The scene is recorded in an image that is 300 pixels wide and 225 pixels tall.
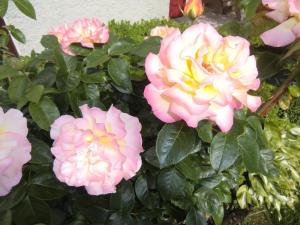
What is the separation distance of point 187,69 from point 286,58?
1.03 feet

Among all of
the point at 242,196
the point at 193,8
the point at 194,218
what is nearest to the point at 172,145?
the point at 194,218

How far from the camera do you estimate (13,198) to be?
86cm

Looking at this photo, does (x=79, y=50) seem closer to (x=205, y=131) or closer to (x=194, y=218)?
(x=205, y=131)

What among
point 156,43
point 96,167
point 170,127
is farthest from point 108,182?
point 156,43

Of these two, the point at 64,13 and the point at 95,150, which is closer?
the point at 95,150

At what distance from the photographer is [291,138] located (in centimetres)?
236

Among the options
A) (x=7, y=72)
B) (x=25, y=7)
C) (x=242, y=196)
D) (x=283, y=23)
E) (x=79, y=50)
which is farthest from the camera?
(x=242, y=196)

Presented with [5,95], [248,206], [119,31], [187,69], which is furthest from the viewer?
[119,31]

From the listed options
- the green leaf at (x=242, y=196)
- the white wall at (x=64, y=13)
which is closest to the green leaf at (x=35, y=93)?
the green leaf at (x=242, y=196)

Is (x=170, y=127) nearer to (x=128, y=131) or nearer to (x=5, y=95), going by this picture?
(x=128, y=131)

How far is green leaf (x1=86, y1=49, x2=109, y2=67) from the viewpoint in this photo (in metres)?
0.98

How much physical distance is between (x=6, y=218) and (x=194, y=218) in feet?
1.69

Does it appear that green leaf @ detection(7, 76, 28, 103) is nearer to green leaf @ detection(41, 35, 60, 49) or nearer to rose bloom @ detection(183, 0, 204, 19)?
green leaf @ detection(41, 35, 60, 49)

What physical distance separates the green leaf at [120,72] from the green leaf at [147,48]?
0.05 metres
